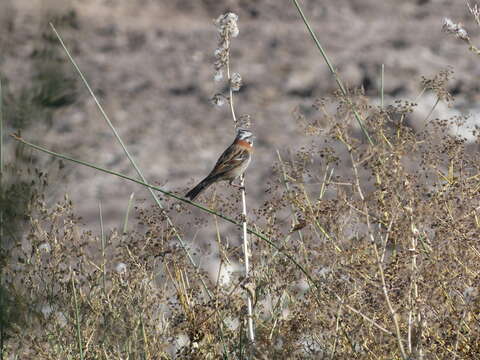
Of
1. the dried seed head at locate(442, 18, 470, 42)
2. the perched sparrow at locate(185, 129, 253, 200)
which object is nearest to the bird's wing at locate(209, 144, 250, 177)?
the perched sparrow at locate(185, 129, 253, 200)

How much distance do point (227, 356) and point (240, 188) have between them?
34.7 inches

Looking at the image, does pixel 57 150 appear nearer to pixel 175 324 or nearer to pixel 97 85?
pixel 175 324

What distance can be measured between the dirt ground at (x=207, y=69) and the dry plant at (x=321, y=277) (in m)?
4.86

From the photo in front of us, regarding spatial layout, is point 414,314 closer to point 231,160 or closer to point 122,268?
point 122,268

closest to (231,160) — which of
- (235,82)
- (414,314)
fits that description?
(235,82)

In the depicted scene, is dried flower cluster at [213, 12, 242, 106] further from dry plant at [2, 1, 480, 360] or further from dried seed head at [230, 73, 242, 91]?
dry plant at [2, 1, 480, 360]

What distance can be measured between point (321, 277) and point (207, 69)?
25.9 feet

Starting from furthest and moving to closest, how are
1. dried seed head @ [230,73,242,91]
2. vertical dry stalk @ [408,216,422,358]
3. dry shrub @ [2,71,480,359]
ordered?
dried seed head @ [230,73,242,91], dry shrub @ [2,71,480,359], vertical dry stalk @ [408,216,422,358]

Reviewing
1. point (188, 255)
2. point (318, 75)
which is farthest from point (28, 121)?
point (318, 75)

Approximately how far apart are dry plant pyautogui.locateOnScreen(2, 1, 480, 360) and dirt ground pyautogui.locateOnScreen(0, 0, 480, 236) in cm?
486

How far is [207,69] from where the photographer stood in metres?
11.2

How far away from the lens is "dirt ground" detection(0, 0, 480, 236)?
32.3ft

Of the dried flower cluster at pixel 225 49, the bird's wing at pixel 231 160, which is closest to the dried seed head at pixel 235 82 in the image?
the dried flower cluster at pixel 225 49

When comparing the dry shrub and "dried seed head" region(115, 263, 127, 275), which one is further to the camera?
"dried seed head" region(115, 263, 127, 275)
